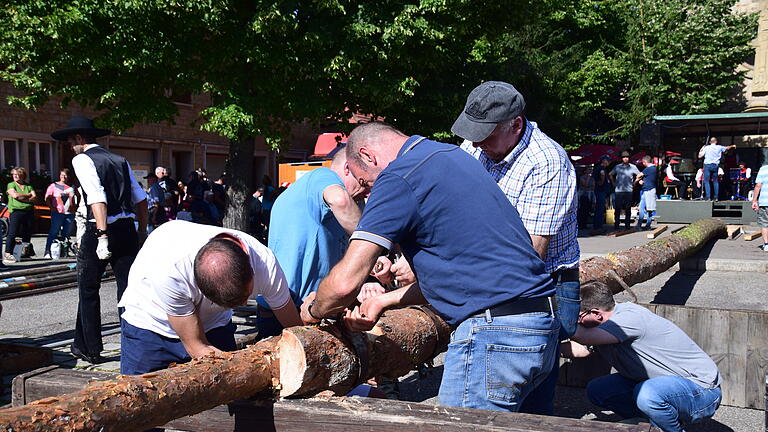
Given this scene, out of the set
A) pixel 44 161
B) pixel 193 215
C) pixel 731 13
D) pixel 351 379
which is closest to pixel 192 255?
pixel 351 379

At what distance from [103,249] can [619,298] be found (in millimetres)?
5492

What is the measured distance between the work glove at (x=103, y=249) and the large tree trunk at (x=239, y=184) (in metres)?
9.49

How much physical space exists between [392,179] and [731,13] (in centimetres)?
3455

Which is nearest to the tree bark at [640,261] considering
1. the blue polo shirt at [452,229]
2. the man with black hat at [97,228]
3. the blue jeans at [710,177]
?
the blue polo shirt at [452,229]

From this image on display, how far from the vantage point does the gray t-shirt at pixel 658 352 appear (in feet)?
13.2

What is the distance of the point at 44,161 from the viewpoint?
21094mm

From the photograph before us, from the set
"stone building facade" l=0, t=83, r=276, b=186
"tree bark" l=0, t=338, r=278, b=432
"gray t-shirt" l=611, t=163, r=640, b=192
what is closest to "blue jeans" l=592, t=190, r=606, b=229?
"gray t-shirt" l=611, t=163, r=640, b=192

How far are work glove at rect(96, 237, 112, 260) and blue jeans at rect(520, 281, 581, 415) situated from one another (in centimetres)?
366

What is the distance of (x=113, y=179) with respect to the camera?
5.67 metres

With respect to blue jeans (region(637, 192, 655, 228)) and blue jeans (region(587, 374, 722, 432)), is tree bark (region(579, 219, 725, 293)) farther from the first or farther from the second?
blue jeans (region(637, 192, 655, 228))

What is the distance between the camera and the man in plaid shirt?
119 inches

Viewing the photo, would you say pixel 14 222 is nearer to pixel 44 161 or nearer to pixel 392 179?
pixel 44 161

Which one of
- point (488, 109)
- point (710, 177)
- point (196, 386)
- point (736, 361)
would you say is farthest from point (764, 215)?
point (196, 386)

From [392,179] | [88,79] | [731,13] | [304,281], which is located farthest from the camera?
[731,13]
